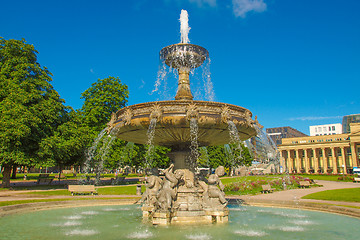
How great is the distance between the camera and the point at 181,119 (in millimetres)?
8281

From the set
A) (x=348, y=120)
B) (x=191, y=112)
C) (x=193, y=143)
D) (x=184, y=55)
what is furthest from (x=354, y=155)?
(x=191, y=112)

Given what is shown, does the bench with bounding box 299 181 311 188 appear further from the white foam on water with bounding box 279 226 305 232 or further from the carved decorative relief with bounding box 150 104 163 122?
the carved decorative relief with bounding box 150 104 163 122

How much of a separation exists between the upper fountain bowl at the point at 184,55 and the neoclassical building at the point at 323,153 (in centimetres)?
9086

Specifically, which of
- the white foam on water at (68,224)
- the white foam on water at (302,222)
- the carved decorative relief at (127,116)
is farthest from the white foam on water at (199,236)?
the carved decorative relief at (127,116)

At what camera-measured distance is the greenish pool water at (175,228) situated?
668 centimetres

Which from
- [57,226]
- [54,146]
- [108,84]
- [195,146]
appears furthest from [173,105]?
[108,84]

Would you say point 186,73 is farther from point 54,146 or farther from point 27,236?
point 54,146

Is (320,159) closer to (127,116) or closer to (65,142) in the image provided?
(65,142)

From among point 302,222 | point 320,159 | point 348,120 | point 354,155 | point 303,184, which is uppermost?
point 348,120

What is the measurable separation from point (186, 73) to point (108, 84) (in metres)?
23.2

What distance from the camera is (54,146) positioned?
72.2 ft

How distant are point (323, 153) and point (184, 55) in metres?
105

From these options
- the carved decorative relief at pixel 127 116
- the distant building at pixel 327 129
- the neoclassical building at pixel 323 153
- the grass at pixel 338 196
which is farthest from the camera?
the distant building at pixel 327 129

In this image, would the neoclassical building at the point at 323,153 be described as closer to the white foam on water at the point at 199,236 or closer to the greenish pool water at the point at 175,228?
the greenish pool water at the point at 175,228
